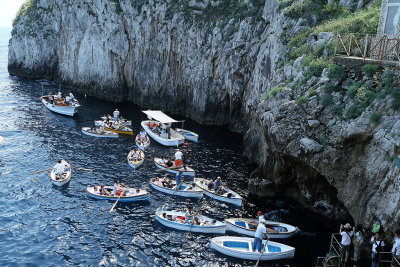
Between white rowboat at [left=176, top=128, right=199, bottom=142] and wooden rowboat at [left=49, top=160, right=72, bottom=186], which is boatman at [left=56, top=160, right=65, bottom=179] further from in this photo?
white rowboat at [left=176, top=128, right=199, bottom=142]

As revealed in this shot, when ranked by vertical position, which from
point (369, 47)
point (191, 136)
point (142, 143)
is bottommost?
point (142, 143)

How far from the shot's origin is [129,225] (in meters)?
26.5

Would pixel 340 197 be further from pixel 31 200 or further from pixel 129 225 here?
pixel 31 200

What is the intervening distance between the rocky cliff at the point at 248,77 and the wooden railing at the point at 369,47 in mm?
1506

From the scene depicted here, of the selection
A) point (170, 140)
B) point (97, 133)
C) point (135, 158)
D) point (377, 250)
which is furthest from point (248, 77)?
point (377, 250)

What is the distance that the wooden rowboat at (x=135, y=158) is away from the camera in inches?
1442

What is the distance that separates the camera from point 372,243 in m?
20.1

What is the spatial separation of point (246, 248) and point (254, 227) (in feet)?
8.69

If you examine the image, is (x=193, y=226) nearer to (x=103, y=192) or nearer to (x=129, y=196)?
(x=129, y=196)

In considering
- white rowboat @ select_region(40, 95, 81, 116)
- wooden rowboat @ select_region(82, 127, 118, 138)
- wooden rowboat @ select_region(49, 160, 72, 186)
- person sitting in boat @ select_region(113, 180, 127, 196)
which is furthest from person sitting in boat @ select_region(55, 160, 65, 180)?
white rowboat @ select_region(40, 95, 81, 116)

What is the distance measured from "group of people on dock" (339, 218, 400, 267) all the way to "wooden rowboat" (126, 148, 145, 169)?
21406 mm

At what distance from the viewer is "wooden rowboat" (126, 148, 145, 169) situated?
120 ft

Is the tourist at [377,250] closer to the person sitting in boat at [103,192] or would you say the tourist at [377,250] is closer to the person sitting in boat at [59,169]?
the person sitting in boat at [103,192]

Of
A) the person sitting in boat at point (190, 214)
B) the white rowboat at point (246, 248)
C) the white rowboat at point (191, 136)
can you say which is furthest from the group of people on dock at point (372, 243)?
the white rowboat at point (191, 136)
